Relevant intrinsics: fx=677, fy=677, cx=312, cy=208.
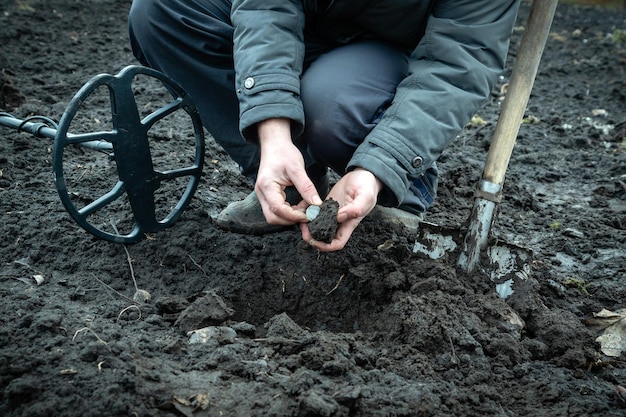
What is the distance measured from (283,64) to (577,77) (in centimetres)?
378

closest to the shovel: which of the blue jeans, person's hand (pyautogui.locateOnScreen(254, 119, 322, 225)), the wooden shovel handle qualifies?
the wooden shovel handle

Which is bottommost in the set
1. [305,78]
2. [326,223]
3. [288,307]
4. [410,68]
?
[288,307]

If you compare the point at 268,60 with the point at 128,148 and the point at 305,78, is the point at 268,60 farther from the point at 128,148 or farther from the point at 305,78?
the point at 128,148

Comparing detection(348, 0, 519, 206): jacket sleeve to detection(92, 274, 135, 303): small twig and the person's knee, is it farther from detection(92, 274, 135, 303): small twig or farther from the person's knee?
the person's knee

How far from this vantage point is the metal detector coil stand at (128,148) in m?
2.28

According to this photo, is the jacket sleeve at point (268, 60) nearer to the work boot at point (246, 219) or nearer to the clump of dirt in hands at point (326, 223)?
the clump of dirt in hands at point (326, 223)

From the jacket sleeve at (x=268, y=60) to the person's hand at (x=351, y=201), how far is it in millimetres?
→ 287

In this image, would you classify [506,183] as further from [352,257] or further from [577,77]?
[577,77]

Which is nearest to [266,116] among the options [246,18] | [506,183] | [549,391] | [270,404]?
[246,18]

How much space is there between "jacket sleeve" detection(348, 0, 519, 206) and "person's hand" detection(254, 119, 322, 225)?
0.17 meters

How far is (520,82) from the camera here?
8.10ft

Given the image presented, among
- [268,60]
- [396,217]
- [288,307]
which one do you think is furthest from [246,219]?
[268,60]

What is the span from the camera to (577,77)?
5.30 metres

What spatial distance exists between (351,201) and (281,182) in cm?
22
